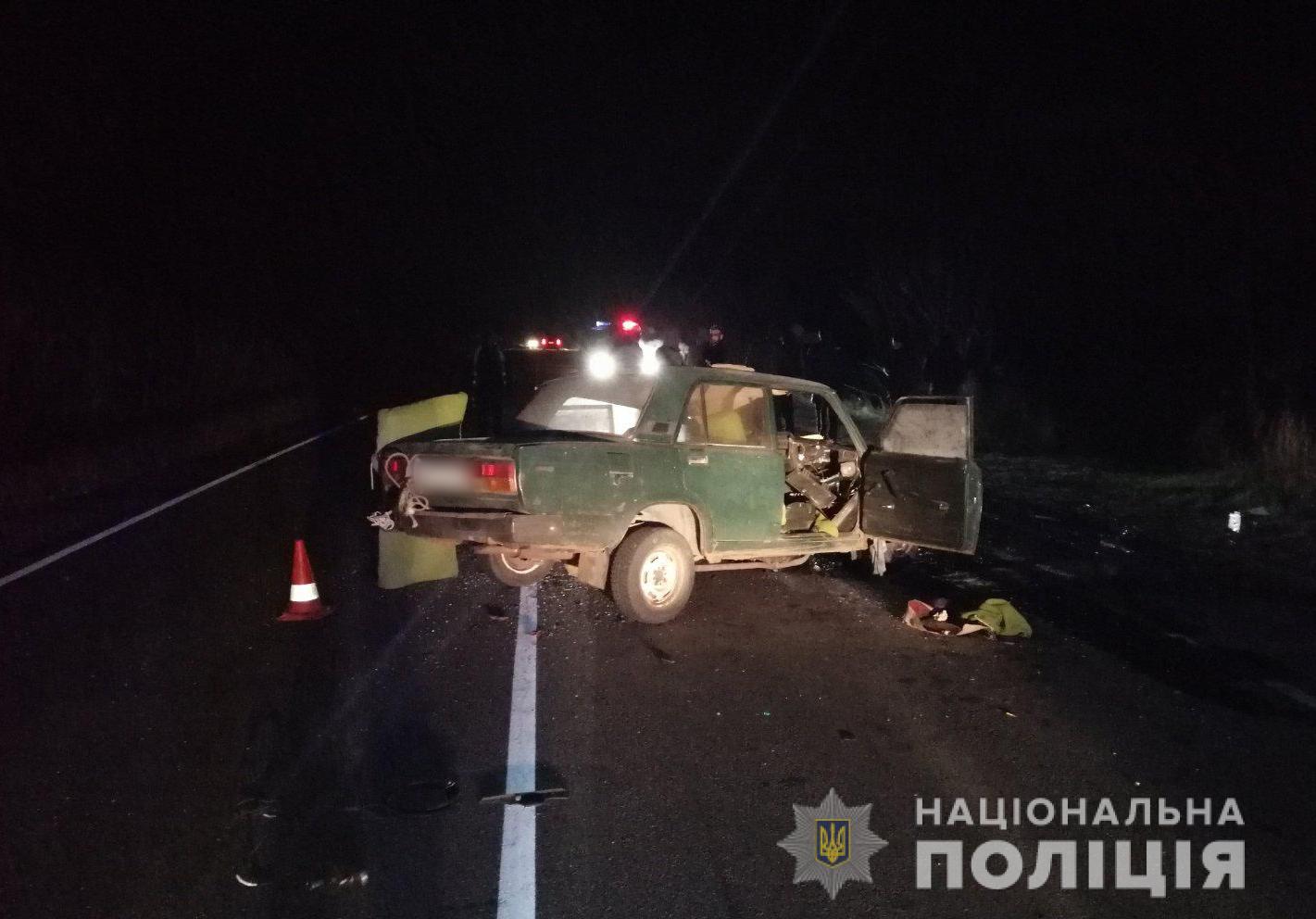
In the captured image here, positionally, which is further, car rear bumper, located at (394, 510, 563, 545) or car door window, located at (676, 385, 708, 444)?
car door window, located at (676, 385, 708, 444)

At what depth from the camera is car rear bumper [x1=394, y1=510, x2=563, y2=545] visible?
6.58m

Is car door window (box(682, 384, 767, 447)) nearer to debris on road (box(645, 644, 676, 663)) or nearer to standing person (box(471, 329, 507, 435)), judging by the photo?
debris on road (box(645, 644, 676, 663))

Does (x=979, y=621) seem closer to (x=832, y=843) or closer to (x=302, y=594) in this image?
(x=832, y=843)

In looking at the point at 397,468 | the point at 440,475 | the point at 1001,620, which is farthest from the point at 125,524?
the point at 1001,620

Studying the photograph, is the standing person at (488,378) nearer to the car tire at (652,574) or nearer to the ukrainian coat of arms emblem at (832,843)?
the car tire at (652,574)

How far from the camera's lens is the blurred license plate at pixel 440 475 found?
22.1 feet

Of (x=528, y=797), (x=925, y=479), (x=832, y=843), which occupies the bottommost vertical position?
(x=832, y=843)

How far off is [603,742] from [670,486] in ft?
7.56

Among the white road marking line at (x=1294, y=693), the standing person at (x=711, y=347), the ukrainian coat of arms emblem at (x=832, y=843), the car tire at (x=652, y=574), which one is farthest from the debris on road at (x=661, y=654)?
the standing person at (x=711, y=347)

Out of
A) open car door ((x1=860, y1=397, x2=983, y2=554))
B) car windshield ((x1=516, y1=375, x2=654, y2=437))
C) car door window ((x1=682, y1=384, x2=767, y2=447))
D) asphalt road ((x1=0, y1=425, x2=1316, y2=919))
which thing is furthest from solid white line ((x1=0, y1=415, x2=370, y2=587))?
open car door ((x1=860, y1=397, x2=983, y2=554))

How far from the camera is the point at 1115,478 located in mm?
14039

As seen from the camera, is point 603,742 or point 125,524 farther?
point 125,524

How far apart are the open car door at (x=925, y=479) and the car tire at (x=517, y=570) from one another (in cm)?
243

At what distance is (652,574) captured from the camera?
7.17 metres
